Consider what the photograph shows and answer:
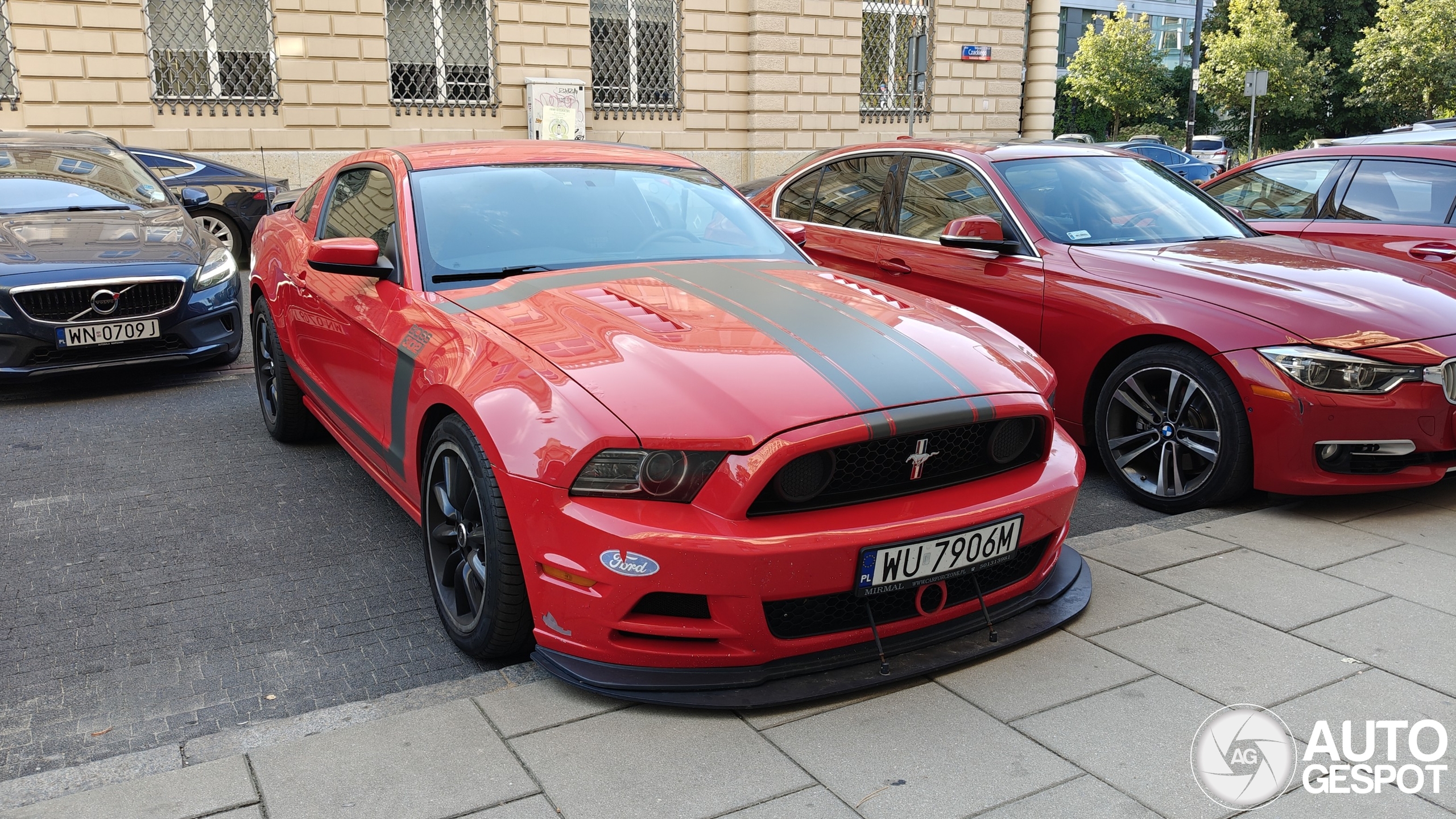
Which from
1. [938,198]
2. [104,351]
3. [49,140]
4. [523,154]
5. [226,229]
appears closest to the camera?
[523,154]

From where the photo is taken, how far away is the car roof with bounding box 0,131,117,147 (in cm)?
800

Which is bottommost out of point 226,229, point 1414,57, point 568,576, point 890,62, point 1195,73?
point 568,576

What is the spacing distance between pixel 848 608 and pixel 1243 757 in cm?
98

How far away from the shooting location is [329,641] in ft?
11.1

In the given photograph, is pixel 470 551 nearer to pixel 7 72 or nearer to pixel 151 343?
pixel 151 343

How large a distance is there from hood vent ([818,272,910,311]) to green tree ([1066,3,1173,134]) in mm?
48284

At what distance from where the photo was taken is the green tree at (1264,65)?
141 feet

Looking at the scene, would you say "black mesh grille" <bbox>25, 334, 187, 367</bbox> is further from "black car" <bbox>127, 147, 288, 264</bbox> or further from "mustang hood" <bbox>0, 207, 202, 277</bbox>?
"black car" <bbox>127, 147, 288, 264</bbox>

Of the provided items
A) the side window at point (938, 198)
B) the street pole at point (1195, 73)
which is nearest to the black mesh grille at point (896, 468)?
the side window at point (938, 198)

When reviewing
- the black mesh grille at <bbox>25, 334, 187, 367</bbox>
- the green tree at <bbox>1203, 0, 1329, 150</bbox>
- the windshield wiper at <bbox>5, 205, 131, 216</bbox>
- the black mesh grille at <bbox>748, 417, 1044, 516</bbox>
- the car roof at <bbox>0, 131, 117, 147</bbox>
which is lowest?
the black mesh grille at <bbox>25, 334, 187, 367</bbox>

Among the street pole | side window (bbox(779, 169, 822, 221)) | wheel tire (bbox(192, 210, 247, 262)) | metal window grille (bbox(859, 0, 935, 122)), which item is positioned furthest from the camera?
the street pole

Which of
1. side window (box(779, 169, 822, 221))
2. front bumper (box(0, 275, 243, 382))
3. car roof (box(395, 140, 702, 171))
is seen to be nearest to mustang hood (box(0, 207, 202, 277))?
front bumper (box(0, 275, 243, 382))

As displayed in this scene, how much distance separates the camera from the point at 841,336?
3199 millimetres

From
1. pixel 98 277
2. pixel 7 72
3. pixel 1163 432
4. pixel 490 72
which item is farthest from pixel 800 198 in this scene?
pixel 7 72
